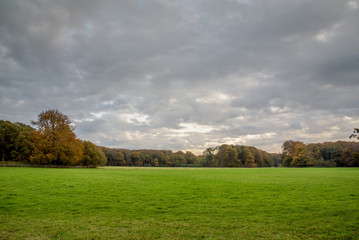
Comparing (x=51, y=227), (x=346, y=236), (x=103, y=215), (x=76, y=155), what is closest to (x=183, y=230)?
(x=103, y=215)

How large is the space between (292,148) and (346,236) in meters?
153

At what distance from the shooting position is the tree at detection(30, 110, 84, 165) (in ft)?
216

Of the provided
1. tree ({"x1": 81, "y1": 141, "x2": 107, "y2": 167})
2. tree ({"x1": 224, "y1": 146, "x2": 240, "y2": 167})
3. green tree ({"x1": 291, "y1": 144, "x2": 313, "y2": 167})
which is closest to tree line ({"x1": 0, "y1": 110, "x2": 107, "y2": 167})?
tree ({"x1": 81, "y1": 141, "x2": 107, "y2": 167})

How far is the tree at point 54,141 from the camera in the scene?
65.8 m

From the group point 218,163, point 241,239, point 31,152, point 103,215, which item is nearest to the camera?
point 241,239

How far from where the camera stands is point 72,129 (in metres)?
75.9

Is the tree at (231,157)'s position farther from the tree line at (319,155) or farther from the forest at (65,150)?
the tree line at (319,155)

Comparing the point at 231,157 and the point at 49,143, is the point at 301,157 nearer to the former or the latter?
the point at 231,157

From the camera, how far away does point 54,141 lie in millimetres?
67750

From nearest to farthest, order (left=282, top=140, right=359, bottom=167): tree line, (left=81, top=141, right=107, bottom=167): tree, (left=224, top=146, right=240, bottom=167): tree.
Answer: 1. (left=81, top=141, right=107, bottom=167): tree
2. (left=282, top=140, right=359, bottom=167): tree line
3. (left=224, top=146, right=240, bottom=167): tree

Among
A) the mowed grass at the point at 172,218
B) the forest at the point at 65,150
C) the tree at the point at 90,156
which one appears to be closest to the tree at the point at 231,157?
the forest at the point at 65,150

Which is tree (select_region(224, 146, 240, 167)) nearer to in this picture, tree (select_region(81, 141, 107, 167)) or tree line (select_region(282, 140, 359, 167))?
tree line (select_region(282, 140, 359, 167))

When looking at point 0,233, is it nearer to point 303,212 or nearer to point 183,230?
point 183,230

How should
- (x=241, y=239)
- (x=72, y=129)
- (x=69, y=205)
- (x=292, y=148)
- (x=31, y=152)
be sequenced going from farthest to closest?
1. (x=292, y=148)
2. (x=72, y=129)
3. (x=31, y=152)
4. (x=69, y=205)
5. (x=241, y=239)
